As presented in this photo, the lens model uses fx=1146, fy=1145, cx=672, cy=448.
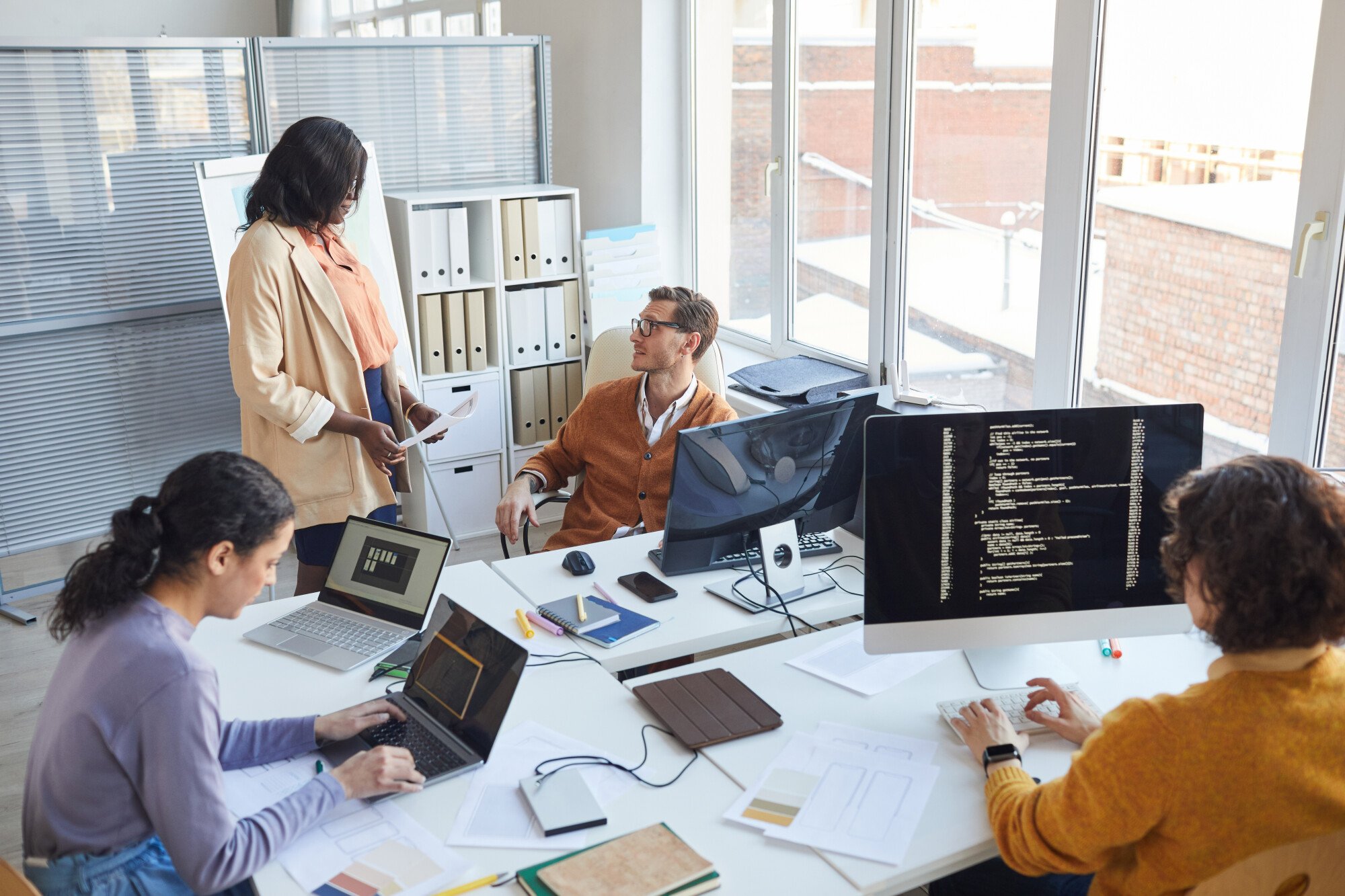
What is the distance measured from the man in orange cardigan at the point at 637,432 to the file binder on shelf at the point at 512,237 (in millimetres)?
1562

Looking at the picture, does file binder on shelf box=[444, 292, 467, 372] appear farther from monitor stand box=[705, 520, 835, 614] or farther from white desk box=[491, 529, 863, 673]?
monitor stand box=[705, 520, 835, 614]

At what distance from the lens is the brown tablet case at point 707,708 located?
184cm

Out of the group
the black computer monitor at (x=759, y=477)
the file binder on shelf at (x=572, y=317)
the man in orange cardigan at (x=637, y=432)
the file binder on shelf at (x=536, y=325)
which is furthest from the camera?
the file binder on shelf at (x=572, y=317)

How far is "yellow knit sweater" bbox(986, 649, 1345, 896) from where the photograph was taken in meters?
1.33

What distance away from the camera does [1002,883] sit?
2.01m

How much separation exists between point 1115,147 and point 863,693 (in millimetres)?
1813

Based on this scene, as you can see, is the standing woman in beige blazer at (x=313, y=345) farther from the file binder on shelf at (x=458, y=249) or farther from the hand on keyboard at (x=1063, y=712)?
the hand on keyboard at (x=1063, y=712)

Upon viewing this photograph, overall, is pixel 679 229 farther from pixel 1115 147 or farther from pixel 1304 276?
pixel 1304 276

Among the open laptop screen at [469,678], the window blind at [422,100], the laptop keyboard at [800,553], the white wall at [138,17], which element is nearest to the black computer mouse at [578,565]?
the laptop keyboard at [800,553]

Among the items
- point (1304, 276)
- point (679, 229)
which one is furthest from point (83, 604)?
point (679, 229)

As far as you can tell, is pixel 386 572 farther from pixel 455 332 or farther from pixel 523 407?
pixel 523 407

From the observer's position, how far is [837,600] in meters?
2.39

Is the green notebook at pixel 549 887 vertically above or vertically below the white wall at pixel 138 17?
below

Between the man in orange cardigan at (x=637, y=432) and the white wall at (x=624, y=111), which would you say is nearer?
the man in orange cardigan at (x=637, y=432)
